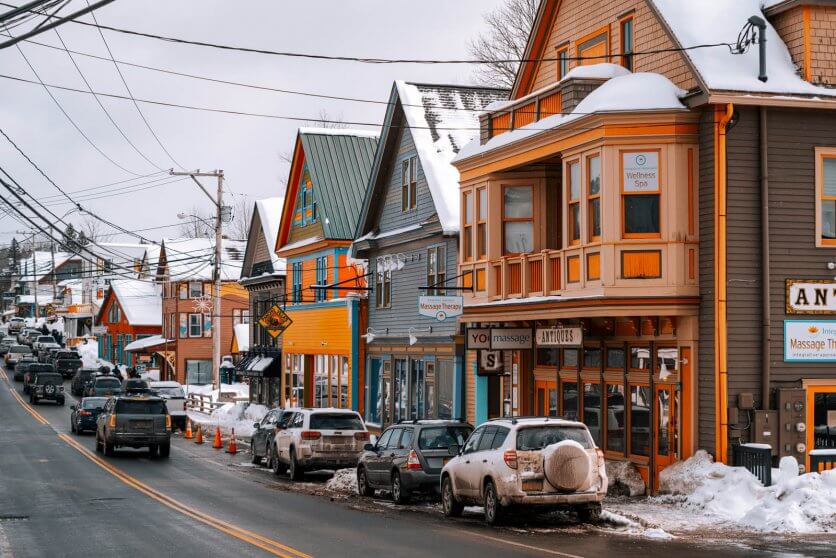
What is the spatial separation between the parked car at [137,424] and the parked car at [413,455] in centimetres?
1325

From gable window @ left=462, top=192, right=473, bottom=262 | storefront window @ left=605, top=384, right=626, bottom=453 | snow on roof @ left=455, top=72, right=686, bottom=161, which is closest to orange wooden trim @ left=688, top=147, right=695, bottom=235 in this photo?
snow on roof @ left=455, top=72, right=686, bottom=161

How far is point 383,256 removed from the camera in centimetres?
4150

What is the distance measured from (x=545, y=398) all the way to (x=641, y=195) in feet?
25.0

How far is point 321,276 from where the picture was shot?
47750 millimetres

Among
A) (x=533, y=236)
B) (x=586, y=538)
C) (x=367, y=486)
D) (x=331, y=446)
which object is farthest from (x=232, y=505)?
(x=533, y=236)

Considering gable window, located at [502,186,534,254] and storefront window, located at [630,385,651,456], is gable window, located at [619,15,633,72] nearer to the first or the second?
gable window, located at [502,186,534,254]

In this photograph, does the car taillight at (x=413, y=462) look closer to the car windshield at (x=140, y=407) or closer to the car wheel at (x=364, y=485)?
the car wheel at (x=364, y=485)

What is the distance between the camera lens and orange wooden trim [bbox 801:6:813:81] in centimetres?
2314

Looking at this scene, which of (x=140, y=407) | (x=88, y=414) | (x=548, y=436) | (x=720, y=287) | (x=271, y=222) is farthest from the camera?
(x=271, y=222)

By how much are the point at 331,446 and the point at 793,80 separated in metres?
13.6

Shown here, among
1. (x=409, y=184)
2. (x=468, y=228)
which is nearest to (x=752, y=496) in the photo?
(x=468, y=228)

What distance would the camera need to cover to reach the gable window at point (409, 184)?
126 ft

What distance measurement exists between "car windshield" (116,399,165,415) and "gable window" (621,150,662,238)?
17939 mm

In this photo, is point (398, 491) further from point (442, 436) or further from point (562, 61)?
point (562, 61)
